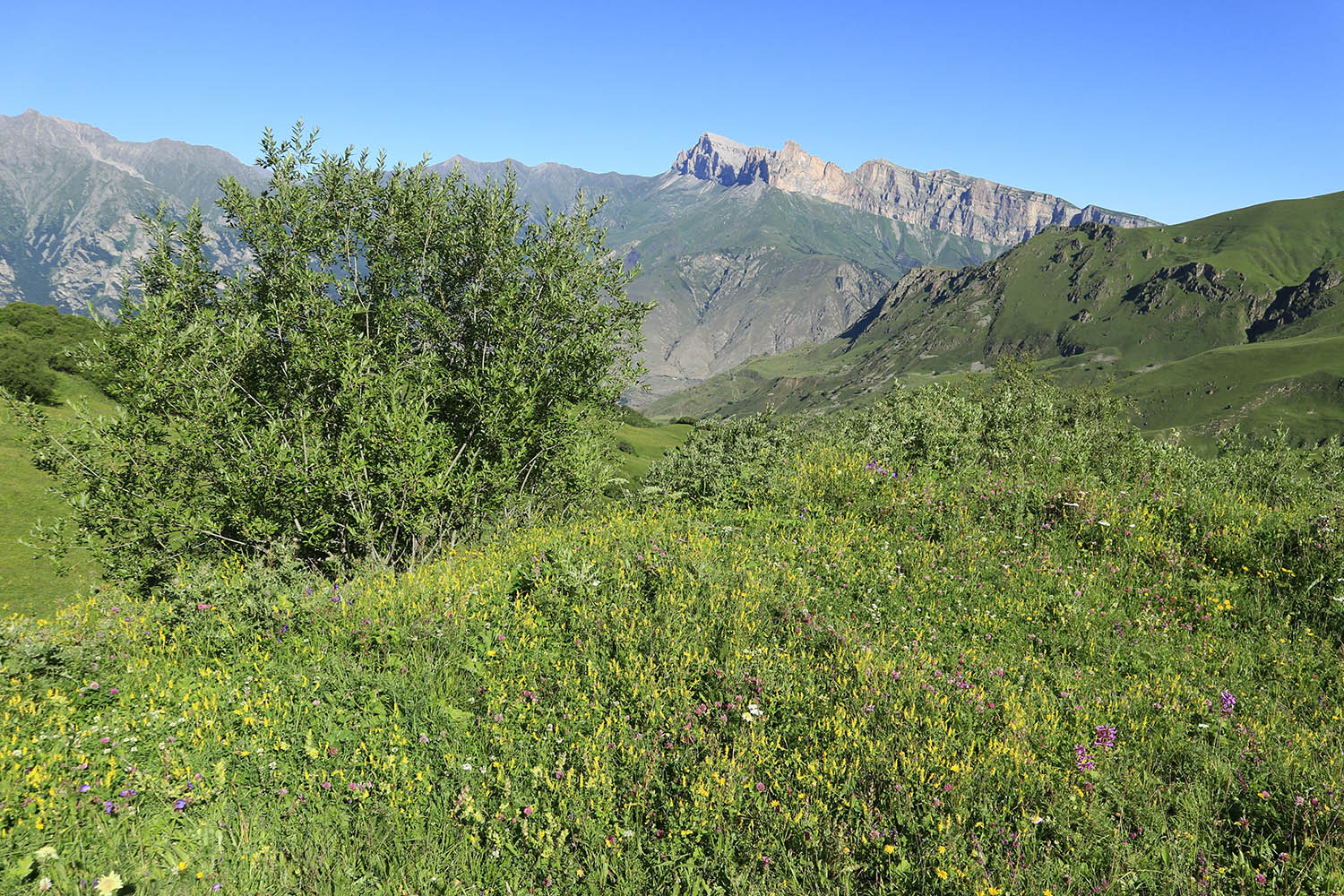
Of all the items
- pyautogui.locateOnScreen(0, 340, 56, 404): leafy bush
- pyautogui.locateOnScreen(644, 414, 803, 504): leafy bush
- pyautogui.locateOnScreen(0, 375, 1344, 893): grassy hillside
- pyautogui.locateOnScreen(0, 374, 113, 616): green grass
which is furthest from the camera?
pyautogui.locateOnScreen(0, 340, 56, 404): leafy bush

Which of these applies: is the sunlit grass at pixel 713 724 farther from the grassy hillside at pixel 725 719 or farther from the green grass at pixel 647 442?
the green grass at pixel 647 442

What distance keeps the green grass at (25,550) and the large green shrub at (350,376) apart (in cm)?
1445

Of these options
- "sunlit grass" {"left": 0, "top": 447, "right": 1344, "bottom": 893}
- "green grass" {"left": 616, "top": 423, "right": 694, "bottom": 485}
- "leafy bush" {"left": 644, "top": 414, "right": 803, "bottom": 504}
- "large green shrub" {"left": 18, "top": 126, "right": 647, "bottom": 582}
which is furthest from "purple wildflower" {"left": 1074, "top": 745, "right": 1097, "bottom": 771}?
"green grass" {"left": 616, "top": 423, "right": 694, "bottom": 485}

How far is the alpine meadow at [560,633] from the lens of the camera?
5352 mm

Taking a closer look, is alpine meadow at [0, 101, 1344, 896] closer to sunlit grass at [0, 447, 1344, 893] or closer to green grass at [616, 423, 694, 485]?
sunlit grass at [0, 447, 1344, 893]

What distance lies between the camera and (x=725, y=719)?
6.65 m

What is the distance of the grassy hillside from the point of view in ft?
17.1

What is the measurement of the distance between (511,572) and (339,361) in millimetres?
7550

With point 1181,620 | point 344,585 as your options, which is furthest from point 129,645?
point 1181,620

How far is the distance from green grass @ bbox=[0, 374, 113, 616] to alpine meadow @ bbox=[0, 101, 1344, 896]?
1624 cm

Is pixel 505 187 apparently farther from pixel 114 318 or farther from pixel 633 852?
pixel 633 852

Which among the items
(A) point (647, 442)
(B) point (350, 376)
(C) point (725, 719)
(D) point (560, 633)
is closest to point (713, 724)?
(C) point (725, 719)

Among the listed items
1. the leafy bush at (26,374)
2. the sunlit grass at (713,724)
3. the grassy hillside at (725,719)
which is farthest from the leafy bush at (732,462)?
the leafy bush at (26,374)

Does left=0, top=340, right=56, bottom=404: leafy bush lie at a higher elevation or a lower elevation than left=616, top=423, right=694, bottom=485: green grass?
higher
